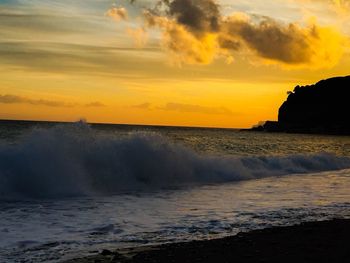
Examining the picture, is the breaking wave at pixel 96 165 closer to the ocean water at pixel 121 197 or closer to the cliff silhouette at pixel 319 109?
the ocean water at pixel 121 197

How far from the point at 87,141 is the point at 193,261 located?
1475 centimetres

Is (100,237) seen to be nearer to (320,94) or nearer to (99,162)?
(99,162)

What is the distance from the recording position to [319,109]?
171 meters

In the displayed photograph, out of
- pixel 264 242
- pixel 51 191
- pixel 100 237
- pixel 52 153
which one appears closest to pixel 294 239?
pixel 264 242

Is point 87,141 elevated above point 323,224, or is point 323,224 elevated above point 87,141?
point 87,141

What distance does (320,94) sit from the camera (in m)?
173

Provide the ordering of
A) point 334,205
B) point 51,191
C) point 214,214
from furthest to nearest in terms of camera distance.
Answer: point 51,191
point 334,205
point 214,214

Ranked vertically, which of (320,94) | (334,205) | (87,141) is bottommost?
(334,205)

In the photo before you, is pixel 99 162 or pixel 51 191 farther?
pixel 99 162

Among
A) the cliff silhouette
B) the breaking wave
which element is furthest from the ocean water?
the cliff silhouette

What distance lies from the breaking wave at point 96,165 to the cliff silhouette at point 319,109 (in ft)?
480

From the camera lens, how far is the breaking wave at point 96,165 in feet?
54.2

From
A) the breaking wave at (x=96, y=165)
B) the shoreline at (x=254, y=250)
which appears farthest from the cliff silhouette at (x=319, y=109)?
the shoreline at (x=254, y=250)

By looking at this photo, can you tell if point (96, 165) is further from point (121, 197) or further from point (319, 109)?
point (319, 109)
